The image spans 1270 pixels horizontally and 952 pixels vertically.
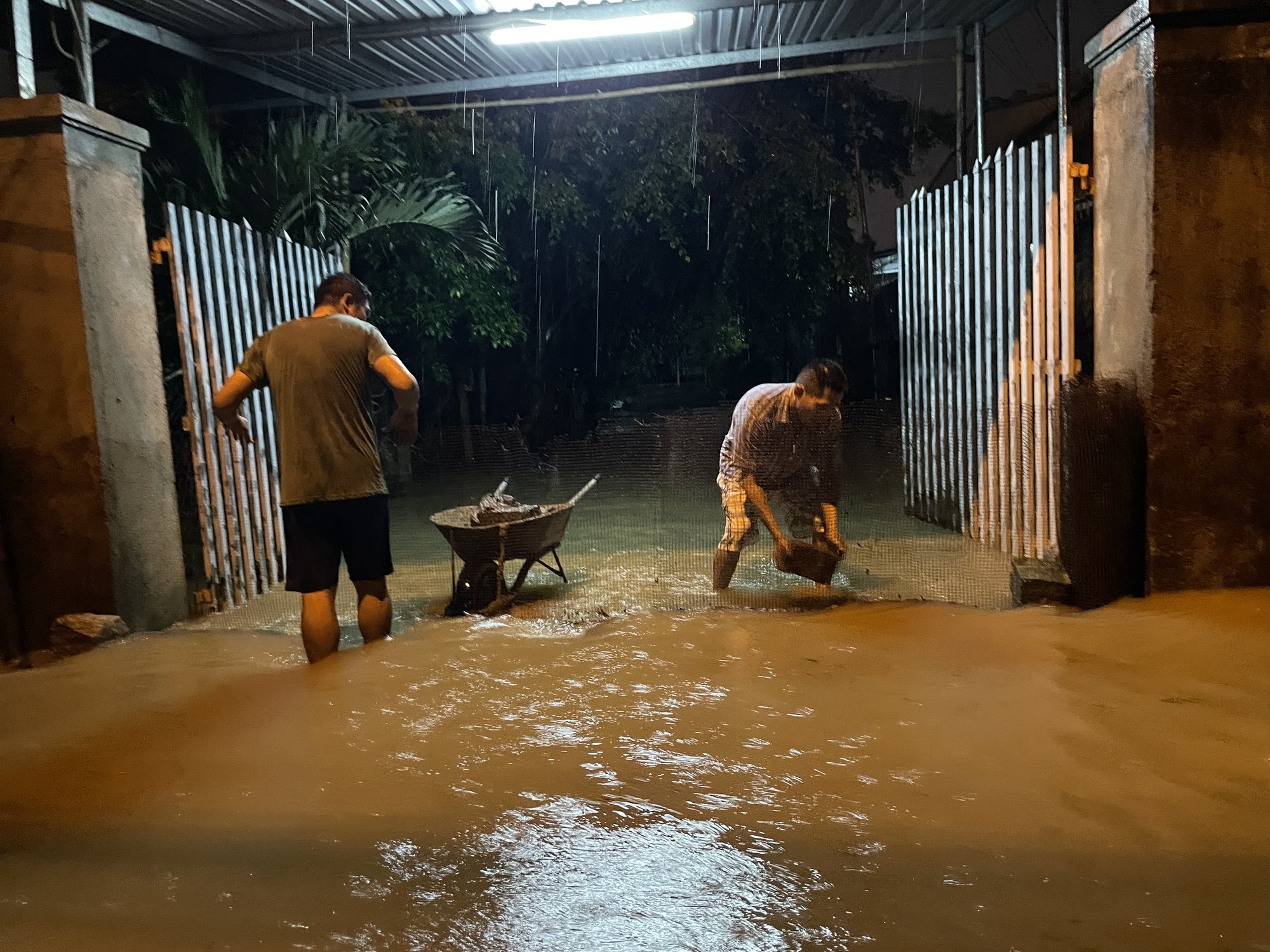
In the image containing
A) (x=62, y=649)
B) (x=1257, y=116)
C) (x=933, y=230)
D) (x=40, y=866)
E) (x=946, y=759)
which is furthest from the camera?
(x=933, y=230)

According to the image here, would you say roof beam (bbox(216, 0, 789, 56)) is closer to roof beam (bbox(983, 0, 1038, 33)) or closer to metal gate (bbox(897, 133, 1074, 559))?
roof beam (bbox(983, 0, 1038, 33))

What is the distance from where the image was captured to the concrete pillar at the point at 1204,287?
3.79 meters

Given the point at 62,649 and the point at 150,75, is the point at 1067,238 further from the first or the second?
the point at 150,75

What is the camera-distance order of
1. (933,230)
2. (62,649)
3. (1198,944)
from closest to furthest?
(1198,944)
(62,649)
(933,230)

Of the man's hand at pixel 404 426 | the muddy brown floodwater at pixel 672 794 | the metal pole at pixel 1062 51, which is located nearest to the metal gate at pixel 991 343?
the metal pole at pixel 1062 51

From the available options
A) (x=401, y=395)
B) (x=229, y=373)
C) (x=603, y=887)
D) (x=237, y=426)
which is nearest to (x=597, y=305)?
(x=229, y=373)

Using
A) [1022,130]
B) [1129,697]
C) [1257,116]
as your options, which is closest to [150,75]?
[1257,116]

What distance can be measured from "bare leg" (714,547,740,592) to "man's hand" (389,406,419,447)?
6.98 ft

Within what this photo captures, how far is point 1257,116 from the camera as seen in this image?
379 cm

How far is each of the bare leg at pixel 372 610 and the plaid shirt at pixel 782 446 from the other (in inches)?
89.2

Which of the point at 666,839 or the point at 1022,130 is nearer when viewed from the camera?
the point at 666,839

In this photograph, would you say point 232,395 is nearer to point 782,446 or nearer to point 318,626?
point 318,626

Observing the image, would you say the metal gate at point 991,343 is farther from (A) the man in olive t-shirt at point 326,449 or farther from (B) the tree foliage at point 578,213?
(B) the tree foliage at point 578,213

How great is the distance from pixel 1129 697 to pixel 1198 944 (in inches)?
52.0
